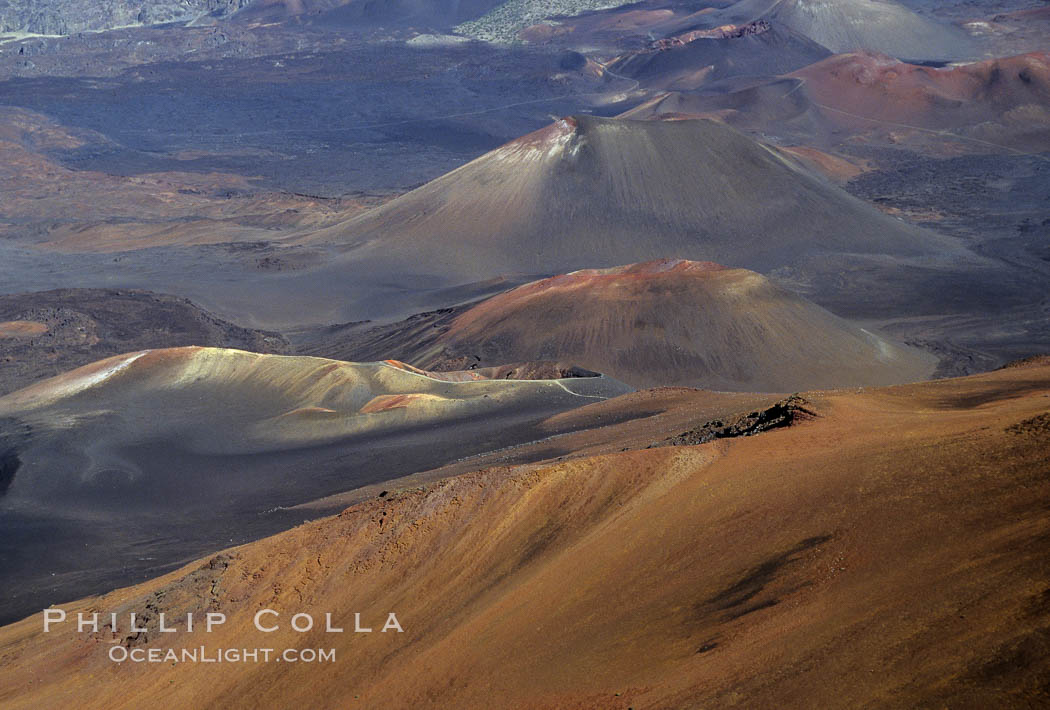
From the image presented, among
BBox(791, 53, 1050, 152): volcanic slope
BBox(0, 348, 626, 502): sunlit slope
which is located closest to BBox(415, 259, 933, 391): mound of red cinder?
BBox(0, 348, 626, 502): sunlit slope

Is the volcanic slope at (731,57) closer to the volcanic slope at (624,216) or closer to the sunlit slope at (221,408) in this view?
the volcanic slope at (624,216)

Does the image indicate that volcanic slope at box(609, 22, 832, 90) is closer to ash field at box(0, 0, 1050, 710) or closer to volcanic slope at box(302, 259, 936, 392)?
ash field at box(0, 0, 1050, 710)

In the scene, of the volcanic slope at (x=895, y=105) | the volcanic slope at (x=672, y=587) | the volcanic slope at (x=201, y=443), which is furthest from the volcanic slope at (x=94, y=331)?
the volcanic slope at (x=895, y=105)

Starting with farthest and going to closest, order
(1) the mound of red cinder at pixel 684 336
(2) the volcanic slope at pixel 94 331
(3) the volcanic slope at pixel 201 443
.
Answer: (2) the volcanic slope at pixel 94 331, (1) the mound of red cinder at pixel 684 336, (3) the volcanic slope at pixel 201 443

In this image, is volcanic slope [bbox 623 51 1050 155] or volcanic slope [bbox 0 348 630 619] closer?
volcanic slope [bbox 0 348 630 619]

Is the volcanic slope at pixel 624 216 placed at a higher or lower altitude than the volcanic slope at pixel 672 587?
lower

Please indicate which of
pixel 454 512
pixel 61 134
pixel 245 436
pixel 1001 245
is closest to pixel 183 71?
pixel 61 134

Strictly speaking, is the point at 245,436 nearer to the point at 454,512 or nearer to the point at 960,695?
the point at 454,512
